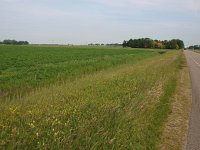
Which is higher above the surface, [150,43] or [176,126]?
[176,126]

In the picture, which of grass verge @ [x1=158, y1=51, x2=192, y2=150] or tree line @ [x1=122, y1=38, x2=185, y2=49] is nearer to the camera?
grass verge @ [x1=158, y1=51, x2=192, y2=150]

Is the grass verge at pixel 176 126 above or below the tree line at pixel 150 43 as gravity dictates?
above

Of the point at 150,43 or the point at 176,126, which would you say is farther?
the point at 150,43

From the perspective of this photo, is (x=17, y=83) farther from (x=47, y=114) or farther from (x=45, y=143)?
(x=45, y=143)

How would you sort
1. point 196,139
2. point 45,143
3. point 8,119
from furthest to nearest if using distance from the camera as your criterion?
point 196,139 → point 8,119 → point 45,143

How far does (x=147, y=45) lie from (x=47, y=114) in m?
176

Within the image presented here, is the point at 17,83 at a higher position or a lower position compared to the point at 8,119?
lower

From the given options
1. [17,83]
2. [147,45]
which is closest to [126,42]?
[147,45]

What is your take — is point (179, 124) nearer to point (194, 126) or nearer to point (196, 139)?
point (194, 126)

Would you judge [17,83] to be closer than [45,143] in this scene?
No

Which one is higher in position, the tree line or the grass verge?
the grass verge

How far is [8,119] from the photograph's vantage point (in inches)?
230

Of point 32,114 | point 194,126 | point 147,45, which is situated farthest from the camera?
point 147,45

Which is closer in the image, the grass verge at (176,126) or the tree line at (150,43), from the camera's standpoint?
the grass verge at (176,126)
